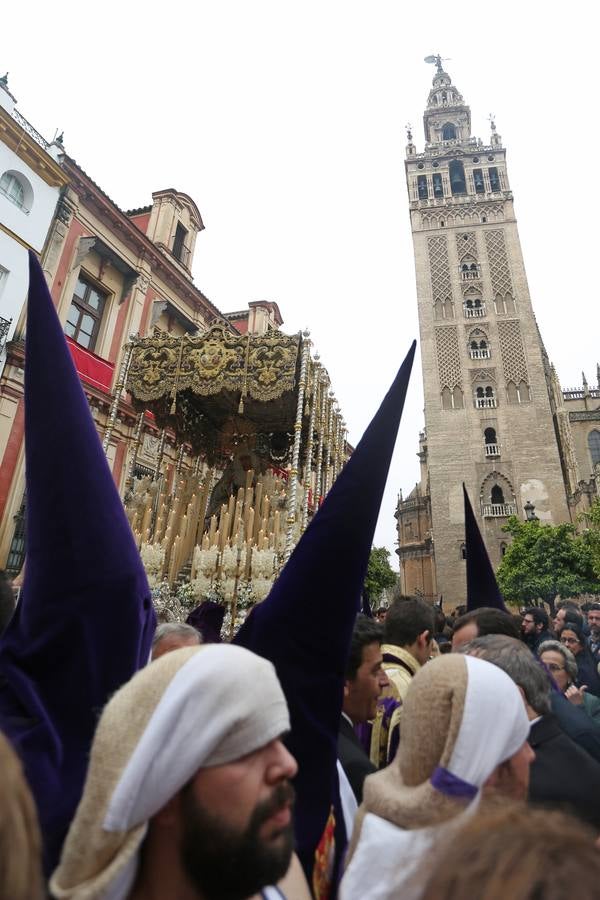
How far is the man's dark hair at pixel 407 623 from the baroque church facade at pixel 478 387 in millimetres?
22779

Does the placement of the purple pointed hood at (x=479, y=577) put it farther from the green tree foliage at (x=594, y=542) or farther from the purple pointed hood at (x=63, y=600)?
the green tree foliage at (x=594, y=542)

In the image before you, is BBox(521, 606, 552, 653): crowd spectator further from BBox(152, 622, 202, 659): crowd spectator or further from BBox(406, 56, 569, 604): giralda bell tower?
BBox(406, 56, 569, 604): giralda bell tower

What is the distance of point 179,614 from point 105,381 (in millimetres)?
9504

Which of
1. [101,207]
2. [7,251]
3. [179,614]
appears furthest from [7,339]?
[179,614]

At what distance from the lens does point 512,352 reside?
3106 cm

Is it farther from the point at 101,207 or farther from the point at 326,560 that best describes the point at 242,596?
the point at 101,207

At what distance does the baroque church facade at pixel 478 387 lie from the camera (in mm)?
27828

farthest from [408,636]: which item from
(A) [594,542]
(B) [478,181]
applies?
(B) [478,181]

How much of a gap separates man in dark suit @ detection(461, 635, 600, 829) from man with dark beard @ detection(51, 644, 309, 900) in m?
1.30

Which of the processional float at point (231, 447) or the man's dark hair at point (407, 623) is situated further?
the processional float at point (231, 447)

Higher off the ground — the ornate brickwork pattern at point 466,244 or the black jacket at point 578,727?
the ornate brickwork pattern at point 466,244

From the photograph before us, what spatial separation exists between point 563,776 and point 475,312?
33.4 m

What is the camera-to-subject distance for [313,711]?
7.32ft

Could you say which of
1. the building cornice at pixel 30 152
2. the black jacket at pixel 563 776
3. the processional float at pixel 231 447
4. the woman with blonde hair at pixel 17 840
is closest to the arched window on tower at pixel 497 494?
the processional float at pixel 231 447
